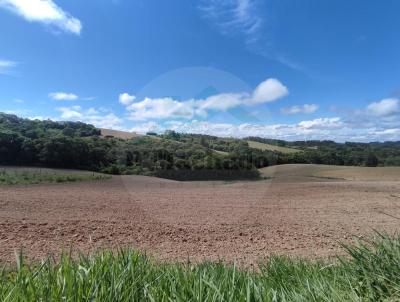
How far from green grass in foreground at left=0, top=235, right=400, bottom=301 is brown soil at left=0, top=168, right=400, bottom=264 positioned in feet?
7.39

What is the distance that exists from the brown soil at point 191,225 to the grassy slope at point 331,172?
59.9 ft

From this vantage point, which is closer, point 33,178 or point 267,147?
point 33,178

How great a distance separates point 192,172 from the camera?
104ft

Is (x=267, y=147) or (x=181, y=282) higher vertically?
(x=267, y=147)

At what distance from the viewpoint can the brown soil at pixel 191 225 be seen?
784 centimetres

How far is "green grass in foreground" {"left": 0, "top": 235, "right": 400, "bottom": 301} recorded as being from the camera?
238 cm

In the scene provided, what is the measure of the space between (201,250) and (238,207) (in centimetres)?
639

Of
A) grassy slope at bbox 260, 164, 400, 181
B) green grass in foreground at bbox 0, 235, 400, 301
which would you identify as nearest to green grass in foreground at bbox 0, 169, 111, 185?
grassy slope at bbox 260, 164, 400, 181

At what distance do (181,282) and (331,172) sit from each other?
1439 inches

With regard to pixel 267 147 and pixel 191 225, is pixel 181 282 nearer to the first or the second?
pixel 191 225

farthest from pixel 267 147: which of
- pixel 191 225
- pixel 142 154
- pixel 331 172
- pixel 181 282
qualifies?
pixel 181 282

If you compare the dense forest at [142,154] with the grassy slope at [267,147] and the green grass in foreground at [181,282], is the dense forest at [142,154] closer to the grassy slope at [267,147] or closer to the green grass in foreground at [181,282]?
the grassy slope at [267,147]

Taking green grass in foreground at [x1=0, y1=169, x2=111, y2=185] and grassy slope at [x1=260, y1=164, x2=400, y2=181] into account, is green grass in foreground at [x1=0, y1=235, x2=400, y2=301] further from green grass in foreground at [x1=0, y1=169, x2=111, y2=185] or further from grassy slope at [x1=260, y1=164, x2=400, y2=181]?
grassy slope at [x1=260, y1=164, x2=400, y2=181]

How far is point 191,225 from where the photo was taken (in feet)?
34.1
